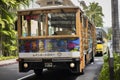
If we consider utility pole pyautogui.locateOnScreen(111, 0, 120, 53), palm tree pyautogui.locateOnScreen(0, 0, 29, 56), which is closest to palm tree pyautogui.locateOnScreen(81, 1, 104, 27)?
palm tree pyautogui.locateOnScreen(0, 0, 29, 56)

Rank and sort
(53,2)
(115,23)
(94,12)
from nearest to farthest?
(115,23)
(53,2)
(94,12)

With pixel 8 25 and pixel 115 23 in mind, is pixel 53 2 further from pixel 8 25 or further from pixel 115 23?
pixel 115 23

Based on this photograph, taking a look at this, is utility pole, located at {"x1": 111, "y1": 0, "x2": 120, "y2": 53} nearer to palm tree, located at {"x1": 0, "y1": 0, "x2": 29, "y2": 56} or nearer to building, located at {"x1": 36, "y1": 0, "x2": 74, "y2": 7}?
palm tree, located at {"x1": 0, "y1": 0, "x2": 29, "y2": 56}

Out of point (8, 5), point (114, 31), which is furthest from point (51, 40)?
point (8, 5)

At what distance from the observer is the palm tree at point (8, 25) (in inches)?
1308

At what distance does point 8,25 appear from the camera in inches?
1341

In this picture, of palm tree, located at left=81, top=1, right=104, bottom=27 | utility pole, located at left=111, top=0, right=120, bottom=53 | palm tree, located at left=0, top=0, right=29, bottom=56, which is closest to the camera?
utility pole, located at left=111, top=0, right=120, bottom=53

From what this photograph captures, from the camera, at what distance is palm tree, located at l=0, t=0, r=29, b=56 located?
33213 millimetres

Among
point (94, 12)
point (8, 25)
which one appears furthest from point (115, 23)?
point (94, 12)

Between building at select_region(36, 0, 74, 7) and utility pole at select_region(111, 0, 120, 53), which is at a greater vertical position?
building at select_region(36, 0, 74, 7)

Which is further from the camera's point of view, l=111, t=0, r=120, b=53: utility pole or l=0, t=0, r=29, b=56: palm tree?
l=0, t=0, r=29, b=56: palm tree

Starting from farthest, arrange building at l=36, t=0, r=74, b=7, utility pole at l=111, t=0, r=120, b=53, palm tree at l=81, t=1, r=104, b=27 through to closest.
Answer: palm tree at l=81, t=1, r=104, b=27 < building at l=36, t=0, r=74, b=7 < utility pole at l=111, t=0, r=120, b=53

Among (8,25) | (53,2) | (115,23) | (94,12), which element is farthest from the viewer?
(94,12)

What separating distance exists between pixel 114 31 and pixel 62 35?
2170 mm
